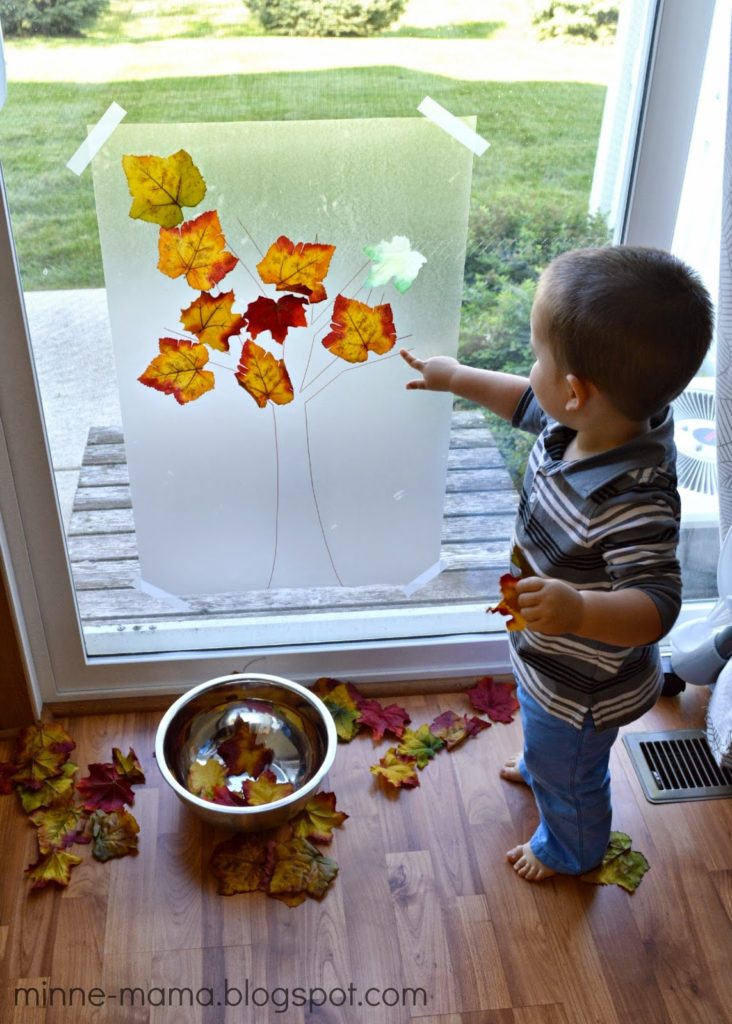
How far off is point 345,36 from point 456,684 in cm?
116

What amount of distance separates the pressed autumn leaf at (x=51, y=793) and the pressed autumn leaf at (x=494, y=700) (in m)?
0.75

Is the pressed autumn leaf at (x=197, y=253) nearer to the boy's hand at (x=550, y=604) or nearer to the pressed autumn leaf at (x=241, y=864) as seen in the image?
the boy's hand at (x=550, y=604)

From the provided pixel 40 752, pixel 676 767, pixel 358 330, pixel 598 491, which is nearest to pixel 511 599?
pixel 598 491

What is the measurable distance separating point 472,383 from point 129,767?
0.90m

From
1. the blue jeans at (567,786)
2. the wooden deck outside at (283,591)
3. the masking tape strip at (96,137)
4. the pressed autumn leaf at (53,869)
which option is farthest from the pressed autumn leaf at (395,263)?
the pressed autumn leaf at (53,869)

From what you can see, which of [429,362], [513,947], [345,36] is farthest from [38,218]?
[513,947]

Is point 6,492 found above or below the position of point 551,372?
below

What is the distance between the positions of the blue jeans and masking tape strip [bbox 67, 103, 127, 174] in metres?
0.99

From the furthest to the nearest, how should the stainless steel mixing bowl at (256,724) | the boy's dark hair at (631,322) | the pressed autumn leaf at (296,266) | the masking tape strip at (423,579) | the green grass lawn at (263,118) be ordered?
1. the masking tape strip at (423,579)
2. the stainless steel mixing bowl at (256,724)
3. the pressed autumn leaf at (296,266)
4. the green grass lawn at (263,118)
5. the boy's dark hair at (631,322)

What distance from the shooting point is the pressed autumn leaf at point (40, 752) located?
173 cm

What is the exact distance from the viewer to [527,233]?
1.54 m

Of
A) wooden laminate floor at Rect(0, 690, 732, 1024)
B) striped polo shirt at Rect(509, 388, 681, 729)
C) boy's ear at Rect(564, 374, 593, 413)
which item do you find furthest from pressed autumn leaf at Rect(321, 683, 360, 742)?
boy's ear at Rect(564, 374, 593, 413)

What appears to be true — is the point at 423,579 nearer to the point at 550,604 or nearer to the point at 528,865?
the point at 528,865

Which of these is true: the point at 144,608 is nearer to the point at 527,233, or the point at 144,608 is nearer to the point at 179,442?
the point at 179,442
